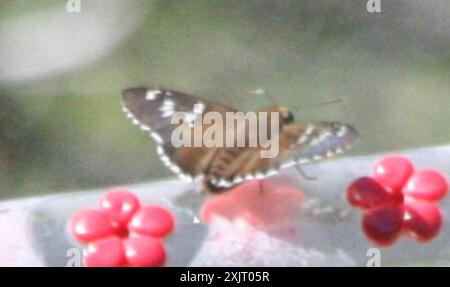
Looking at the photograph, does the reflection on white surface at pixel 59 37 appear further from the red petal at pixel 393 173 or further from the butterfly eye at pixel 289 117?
the red petal at pixel 393 173

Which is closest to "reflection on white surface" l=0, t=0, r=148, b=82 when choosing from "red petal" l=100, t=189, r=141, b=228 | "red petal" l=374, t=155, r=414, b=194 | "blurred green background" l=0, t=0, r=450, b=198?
"blurred green background" l=0, t=0, r=450, b=198

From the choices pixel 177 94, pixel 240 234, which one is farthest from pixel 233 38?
pixel 240 234

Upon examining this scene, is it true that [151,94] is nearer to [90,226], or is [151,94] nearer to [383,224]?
[90,226]

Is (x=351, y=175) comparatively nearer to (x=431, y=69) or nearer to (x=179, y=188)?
(x=179, y=188)

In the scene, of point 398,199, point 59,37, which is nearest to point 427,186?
point 398,199

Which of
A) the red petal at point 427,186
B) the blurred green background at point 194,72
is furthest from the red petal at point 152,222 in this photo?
the red petal at point 427,186

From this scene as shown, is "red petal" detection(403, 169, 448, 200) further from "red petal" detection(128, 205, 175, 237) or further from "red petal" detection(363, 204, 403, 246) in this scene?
"red petal" detection(128, 205, 175, 237)
